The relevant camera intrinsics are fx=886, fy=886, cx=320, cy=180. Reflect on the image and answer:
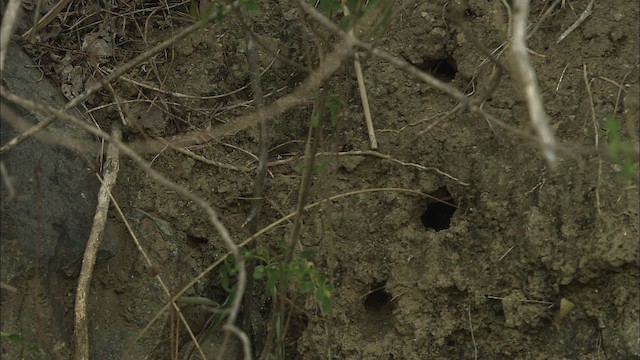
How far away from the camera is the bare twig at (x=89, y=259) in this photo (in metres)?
2.63

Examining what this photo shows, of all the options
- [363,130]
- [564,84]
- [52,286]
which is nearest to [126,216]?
[52,286]

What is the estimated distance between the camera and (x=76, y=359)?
8.57 feet

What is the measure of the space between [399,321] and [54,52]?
1.50m

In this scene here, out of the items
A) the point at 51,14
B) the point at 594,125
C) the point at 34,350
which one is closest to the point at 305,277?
the point at 34,350

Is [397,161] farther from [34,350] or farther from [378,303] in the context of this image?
[34,350]

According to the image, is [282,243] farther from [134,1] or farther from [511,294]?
[134,1]

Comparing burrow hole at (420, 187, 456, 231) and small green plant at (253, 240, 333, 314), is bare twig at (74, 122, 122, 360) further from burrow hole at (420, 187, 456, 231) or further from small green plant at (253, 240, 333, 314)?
burrow hole at (420, 187, 456, 231)

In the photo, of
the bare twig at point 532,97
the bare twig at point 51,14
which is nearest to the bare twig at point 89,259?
the bare twig at point 51,14

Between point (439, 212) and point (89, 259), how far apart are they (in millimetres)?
1131

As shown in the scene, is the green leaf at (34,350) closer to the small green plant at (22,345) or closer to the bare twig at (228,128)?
the small green plant at (22,345)

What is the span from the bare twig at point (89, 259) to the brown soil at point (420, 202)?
2.0 inches

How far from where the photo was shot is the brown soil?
8.41ft

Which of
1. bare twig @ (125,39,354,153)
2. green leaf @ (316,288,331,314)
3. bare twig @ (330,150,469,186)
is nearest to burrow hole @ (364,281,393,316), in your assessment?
bare twig @ (330,150,469,186)

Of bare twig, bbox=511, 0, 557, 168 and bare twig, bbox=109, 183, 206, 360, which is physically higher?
bare twig, bbox=511, 0, 557, 168
